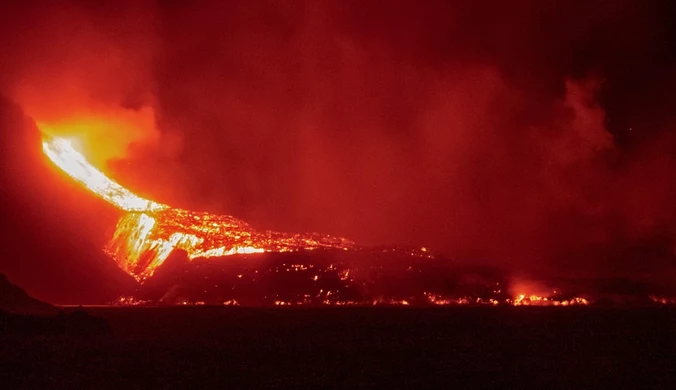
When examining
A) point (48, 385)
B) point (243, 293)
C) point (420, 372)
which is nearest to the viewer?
point (48, 385)

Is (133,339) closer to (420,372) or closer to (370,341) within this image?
(370,341)

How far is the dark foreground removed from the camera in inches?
1505

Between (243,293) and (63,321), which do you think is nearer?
(63,321)

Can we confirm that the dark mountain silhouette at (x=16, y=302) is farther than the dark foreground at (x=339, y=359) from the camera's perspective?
Yes

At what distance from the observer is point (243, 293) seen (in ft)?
635

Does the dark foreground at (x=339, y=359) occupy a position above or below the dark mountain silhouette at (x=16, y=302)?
below

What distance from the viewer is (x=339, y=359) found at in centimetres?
4903

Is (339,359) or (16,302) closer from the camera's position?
(339,359)

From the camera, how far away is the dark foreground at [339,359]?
1505 inches

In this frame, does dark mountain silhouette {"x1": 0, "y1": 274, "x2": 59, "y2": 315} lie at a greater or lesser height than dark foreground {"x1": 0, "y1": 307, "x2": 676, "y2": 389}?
greater

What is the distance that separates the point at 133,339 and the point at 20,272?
70.2 meters

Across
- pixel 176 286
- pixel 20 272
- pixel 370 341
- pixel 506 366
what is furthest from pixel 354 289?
pixel 506 366

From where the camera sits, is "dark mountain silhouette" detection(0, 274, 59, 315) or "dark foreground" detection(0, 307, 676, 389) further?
"dark mountain silhouette" detection(0, 274, 59, 315)

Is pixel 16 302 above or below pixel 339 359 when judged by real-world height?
above
